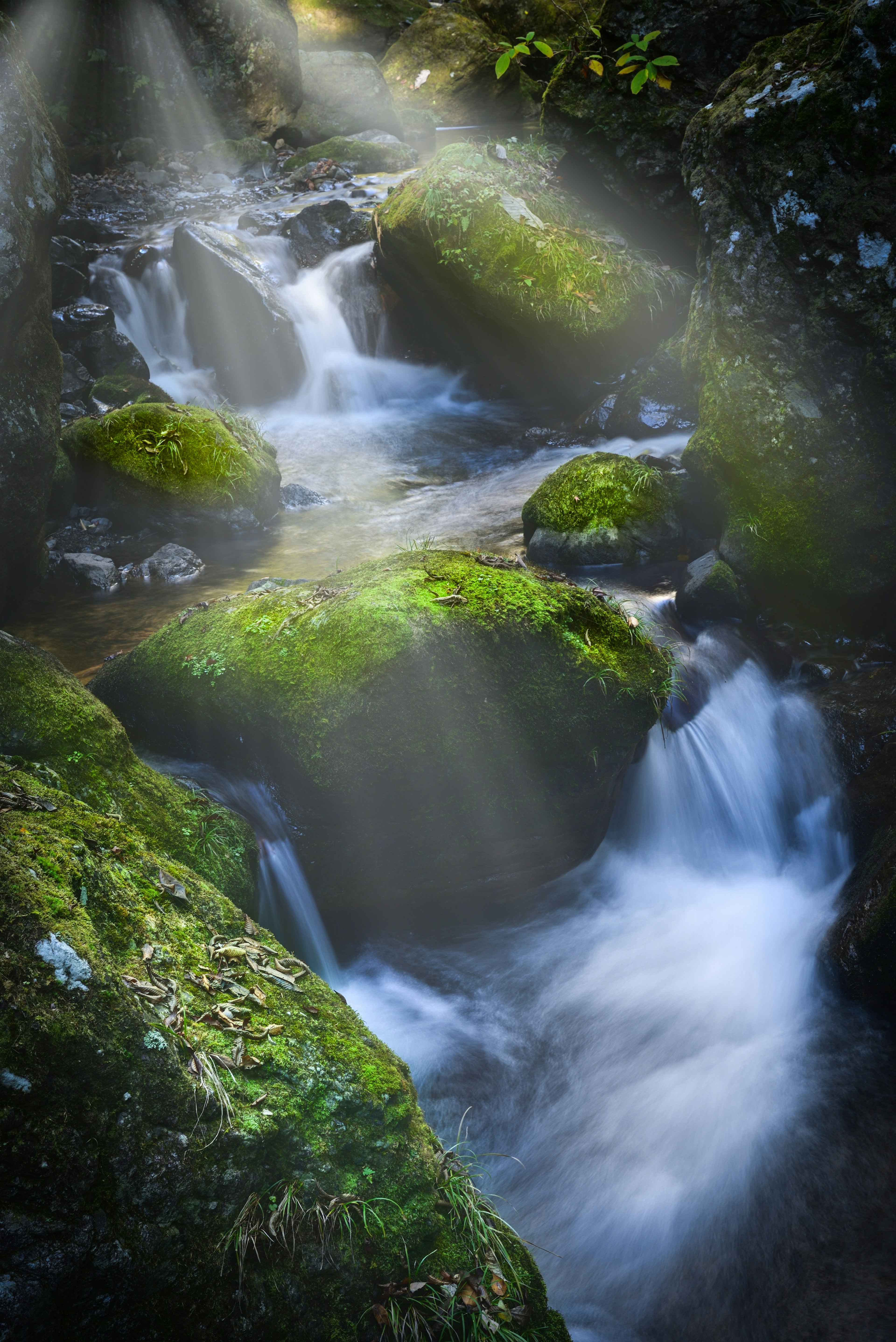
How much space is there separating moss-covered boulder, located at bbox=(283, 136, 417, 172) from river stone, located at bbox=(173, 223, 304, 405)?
309 inches

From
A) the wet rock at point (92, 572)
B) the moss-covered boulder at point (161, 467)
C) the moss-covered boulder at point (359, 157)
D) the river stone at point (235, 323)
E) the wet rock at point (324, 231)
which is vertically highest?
the moss-covered boulder at point (359, 157)

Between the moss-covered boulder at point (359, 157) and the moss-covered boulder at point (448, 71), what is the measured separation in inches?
134

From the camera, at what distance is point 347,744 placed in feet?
12.3

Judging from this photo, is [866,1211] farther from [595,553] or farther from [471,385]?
[471,385]

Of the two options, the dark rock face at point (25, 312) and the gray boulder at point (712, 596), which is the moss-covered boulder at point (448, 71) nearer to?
the dark rock face at point (25, 312)

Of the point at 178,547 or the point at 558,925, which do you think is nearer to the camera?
the point at 558,925

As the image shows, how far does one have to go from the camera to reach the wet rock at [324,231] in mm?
14219

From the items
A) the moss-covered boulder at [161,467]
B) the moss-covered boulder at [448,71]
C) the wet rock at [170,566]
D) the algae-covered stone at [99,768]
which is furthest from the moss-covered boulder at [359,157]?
the algae-covered stone at [99,768]

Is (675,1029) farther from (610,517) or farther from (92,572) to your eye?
(92,572)

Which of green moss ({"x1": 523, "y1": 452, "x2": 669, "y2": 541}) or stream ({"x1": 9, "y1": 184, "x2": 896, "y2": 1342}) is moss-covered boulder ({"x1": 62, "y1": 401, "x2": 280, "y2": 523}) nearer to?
stream ({"x1": 9, "y1": 184, "x2": 896, "y2": 1342})

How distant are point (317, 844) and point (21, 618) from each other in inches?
178

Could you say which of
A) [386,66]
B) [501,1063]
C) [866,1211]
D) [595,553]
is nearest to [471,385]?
[595,553]

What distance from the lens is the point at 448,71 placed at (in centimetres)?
2164

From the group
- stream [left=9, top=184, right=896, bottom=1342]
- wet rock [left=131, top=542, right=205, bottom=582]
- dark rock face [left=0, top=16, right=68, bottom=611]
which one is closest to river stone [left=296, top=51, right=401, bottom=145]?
dark rock face [left=0, top=16, right=68, bottom=611]
